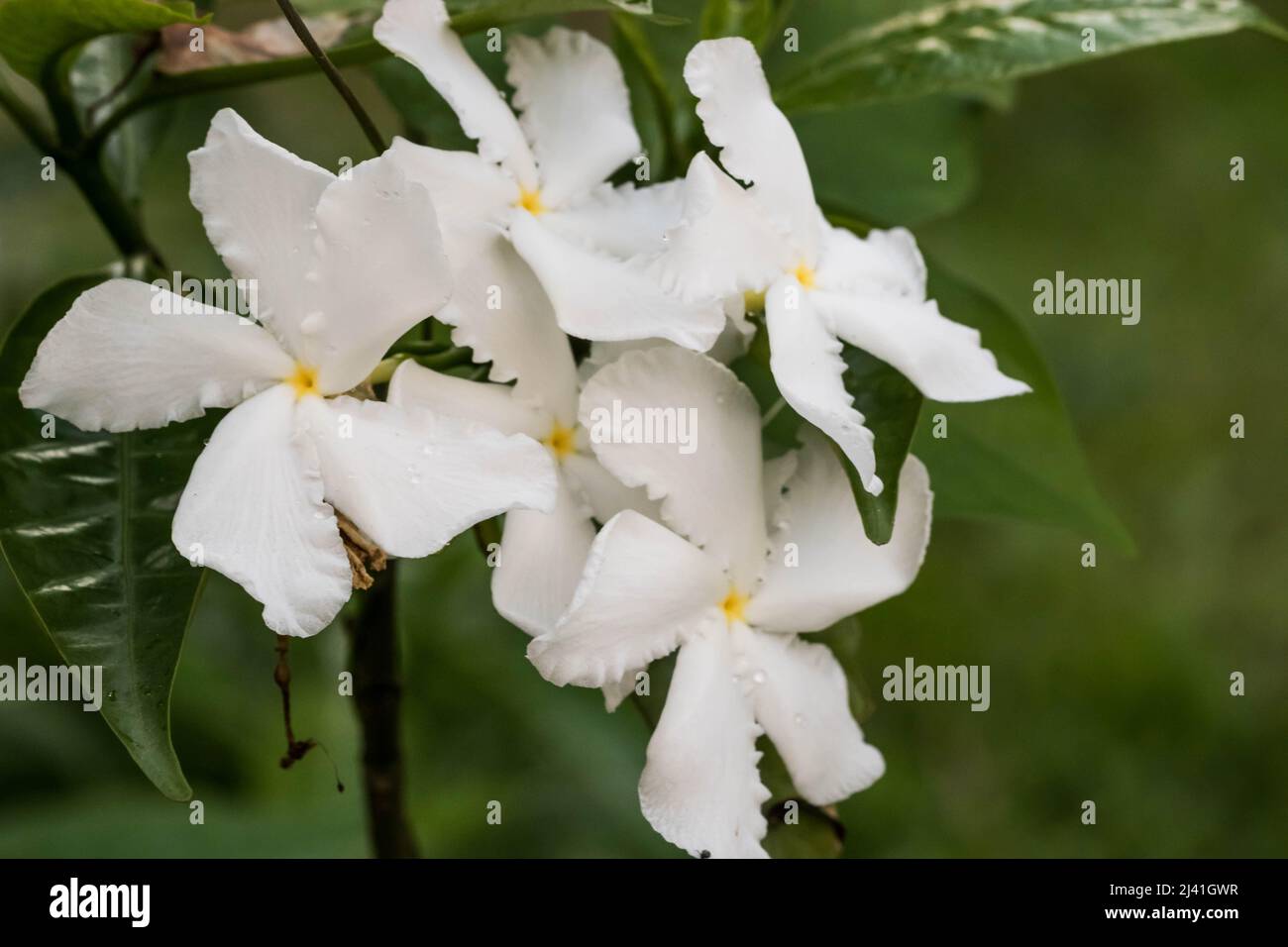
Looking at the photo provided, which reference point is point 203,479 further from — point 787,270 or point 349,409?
point 787,270

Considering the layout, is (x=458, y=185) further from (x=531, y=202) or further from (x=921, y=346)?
(x=921, y=346)

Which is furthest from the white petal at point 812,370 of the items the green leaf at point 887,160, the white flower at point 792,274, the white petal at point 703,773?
the green leaf at point 887,160

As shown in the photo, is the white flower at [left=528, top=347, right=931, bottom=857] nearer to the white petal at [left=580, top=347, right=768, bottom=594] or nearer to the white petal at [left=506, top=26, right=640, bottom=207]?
the white petal at [left=580, top=347, right=768, bottom=594]

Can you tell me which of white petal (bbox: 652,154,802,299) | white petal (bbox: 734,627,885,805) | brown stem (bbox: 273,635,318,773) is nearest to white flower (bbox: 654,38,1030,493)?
white petal (bbox: 652,154,802,299)

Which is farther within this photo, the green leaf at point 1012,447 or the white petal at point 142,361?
the green leaf at point 1012,447

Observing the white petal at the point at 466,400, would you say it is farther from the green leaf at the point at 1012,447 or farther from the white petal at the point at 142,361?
the green leaf at the point at 1012,447
